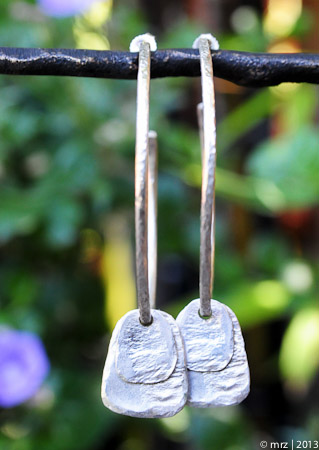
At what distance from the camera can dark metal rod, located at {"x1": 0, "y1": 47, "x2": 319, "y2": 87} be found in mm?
281

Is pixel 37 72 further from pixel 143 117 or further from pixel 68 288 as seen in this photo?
pixel 68 288

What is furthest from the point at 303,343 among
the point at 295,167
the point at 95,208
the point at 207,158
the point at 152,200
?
the point at 207,158

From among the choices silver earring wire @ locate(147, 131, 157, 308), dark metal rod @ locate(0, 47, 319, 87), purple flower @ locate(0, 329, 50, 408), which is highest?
dark metal rod @ locate(0, 47, 319, 87)

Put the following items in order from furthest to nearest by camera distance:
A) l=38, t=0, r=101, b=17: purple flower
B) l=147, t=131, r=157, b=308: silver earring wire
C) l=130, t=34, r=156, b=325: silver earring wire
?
l=38, t=0, r=101, b=17: purple flower
l=147, t=131, r=157, b=308: silver earring wire
l=130, t=34, r=156, b=325: silver earring wire

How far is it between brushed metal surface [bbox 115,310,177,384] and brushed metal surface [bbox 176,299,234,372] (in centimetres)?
2

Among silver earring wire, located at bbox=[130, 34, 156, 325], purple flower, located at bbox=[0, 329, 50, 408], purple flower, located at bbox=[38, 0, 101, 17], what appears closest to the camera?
silver earring wire, located at bbox=[130, 34, 156, 325]

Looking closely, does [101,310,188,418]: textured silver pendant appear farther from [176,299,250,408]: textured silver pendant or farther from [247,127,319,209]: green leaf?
[247,127,319,209]: green leaf

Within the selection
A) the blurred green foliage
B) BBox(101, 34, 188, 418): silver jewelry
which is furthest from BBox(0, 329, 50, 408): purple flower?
BBox(101, 34, 188, 418): silver jewelry

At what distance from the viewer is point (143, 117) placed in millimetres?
262

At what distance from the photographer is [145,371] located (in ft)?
0.97

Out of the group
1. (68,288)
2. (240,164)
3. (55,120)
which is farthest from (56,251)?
(240,164)

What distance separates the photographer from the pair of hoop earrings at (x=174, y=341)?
27 cm

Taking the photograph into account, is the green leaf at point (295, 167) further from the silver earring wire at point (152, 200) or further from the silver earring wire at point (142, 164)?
the silver earring wire at point (142, 164)

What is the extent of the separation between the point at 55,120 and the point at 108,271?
0.47m
